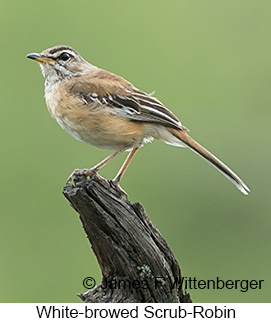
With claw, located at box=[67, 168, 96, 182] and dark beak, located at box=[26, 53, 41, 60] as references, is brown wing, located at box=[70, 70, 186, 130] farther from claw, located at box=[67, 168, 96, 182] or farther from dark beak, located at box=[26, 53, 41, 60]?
claw, located at box=[67, 168, 96, 182]

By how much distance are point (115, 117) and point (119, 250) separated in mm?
1625

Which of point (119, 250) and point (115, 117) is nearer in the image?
point (119, 250)

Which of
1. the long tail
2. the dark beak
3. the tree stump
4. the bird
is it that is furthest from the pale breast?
the tree stump

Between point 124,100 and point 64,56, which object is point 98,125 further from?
point 64,56

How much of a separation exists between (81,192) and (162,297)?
1168mm

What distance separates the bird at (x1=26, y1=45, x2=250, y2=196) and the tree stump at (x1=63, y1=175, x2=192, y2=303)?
74 centimetres

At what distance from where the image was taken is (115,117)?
820cm

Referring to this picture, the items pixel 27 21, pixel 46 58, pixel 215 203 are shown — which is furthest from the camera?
pixel 27 21

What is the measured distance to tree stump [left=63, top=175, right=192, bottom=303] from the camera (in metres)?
7.11

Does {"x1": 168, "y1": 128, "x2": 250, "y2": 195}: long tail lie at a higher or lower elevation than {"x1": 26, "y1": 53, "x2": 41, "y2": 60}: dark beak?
lower

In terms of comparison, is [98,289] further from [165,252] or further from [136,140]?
[136,140]

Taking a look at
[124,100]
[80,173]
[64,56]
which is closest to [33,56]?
[64,56]
